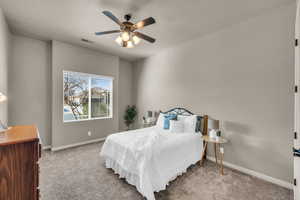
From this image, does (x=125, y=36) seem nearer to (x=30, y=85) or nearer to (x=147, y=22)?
(x=147, y=22)

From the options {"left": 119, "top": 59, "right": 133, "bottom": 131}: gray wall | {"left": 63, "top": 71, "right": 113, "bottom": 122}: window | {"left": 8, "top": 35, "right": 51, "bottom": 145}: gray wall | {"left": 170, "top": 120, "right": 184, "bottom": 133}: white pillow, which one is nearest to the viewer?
{"left": 170, "top": 120, "right": 184, "bottom": 133}: white pillow

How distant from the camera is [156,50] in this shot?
14.1 feet

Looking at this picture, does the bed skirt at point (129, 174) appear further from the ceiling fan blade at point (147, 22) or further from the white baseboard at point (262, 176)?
the ceiling fan blade at point (147, 22)

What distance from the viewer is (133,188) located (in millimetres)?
2137

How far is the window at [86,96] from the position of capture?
396cm

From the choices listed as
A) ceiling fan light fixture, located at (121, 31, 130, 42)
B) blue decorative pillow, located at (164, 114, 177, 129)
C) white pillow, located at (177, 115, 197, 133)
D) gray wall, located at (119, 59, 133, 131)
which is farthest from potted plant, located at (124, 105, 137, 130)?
ceiling fan light fixture, located at (121, 31, 130, 42)

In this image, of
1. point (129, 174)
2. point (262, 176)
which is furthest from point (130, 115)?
point (262, 176)

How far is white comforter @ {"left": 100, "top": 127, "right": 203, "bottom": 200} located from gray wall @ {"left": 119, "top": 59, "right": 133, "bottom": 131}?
2.76m

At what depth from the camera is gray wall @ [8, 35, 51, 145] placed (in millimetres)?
3287

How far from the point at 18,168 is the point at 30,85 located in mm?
3278

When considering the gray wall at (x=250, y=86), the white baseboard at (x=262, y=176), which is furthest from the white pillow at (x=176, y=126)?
the white baseboard at (x=262, y=176)

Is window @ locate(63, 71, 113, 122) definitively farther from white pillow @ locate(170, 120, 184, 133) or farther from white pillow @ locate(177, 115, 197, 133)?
white pillow @ locate(177, 115, 197, 133)

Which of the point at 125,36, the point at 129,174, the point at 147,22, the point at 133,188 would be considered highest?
the point at 147,22

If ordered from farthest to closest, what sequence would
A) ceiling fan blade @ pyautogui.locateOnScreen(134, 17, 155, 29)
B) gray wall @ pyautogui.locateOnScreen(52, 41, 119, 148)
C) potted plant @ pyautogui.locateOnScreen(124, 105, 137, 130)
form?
potted plant @ pyautogui.locateOnScreen(124, 105, 137, 130)
gray wall @ pyautogui.locateOnScreen(52, 41, 119, 148)
ceiling fan blade @ pyautogui.locateOnScreen(134, 17, 155, 29)
